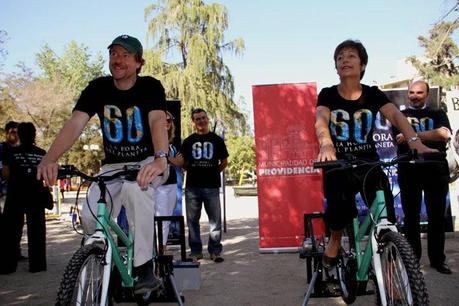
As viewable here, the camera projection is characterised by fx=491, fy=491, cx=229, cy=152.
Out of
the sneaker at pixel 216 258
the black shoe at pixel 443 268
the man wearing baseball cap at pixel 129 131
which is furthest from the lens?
the sneaker at pixel 216 258

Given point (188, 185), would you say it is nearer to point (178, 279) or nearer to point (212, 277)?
point (212, 277)

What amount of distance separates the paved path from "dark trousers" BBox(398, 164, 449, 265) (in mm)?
337

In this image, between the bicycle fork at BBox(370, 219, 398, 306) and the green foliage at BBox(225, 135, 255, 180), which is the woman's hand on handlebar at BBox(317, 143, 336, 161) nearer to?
the bicycle fork at BBox(370, 219, 398, 306)

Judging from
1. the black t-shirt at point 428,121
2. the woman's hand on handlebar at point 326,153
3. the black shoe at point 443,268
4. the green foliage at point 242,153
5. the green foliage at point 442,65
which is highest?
the green foliage at point 442,65

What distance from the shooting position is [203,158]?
7375 mm

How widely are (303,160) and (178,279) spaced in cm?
338

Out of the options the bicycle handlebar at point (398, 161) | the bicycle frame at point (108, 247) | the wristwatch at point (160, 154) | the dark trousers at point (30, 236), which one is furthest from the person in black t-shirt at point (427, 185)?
the dark trousers at point (30, 236)

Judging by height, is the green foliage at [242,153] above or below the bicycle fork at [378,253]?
above

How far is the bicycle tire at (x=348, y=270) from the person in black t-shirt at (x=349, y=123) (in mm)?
86

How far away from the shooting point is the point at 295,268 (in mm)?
6379

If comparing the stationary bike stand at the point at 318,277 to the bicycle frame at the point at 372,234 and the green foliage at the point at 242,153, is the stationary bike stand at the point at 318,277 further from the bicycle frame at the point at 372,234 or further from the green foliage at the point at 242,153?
the green foliage at the point at 242,153

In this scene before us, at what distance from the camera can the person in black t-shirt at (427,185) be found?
583 cm

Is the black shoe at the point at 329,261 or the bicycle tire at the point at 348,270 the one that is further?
the black shoe at the point at 329,261

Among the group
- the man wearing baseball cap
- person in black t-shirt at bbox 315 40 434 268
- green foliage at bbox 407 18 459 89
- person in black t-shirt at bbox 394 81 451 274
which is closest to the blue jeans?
person in black t-shirt at bbox 394 81 451 274
